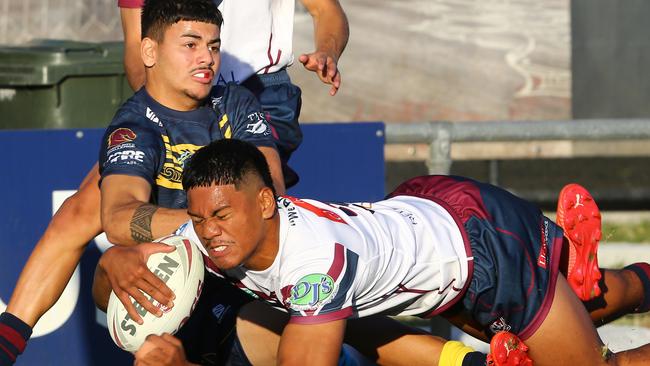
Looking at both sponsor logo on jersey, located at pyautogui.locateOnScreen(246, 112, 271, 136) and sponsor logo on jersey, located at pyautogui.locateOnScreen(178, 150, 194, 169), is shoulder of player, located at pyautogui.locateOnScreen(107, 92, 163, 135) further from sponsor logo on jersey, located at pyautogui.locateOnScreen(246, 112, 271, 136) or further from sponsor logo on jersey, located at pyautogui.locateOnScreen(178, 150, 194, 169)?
sponsor logo on jersey, located at pyautogui.locateOnScreen(246, 112, 271, 136)

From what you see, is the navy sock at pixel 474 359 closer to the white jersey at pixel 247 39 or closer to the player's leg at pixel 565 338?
the player's leg at pixel 565 338

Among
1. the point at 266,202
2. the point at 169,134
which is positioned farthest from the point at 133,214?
the point at 266,202

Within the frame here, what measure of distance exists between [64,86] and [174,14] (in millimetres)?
3056

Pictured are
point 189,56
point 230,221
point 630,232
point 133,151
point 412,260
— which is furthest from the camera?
point 630,232

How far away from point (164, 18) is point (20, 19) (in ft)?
25.8

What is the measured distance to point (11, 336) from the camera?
5.52 m

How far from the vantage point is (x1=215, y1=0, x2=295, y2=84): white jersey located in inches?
238

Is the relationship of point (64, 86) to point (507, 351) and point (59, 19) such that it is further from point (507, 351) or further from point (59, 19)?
point (59, 19)

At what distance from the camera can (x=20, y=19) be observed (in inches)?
512

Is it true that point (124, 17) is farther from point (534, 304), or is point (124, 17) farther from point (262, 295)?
point (534, 304)

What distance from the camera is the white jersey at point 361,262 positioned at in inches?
183

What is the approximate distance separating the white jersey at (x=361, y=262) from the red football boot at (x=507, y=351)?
25cm

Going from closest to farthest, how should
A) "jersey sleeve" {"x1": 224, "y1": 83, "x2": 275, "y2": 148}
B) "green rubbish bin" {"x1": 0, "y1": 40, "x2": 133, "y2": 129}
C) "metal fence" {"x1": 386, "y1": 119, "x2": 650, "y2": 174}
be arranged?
"jersey sleeve" {"x1": 224, "y1": 83, "x2": 275, "y2": 148}
"metal fence" {"x1": 386, "y1": 119, "x2": 650, "y2": 174}
"green rubbish bin" {"x1": 0, "y1": 40, "x2": 133, "y2": 129}

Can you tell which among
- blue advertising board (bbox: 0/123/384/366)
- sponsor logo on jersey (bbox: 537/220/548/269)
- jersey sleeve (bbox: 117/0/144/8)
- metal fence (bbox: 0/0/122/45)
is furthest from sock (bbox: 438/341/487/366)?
metal fence (bbox: 0/0/122/45)
